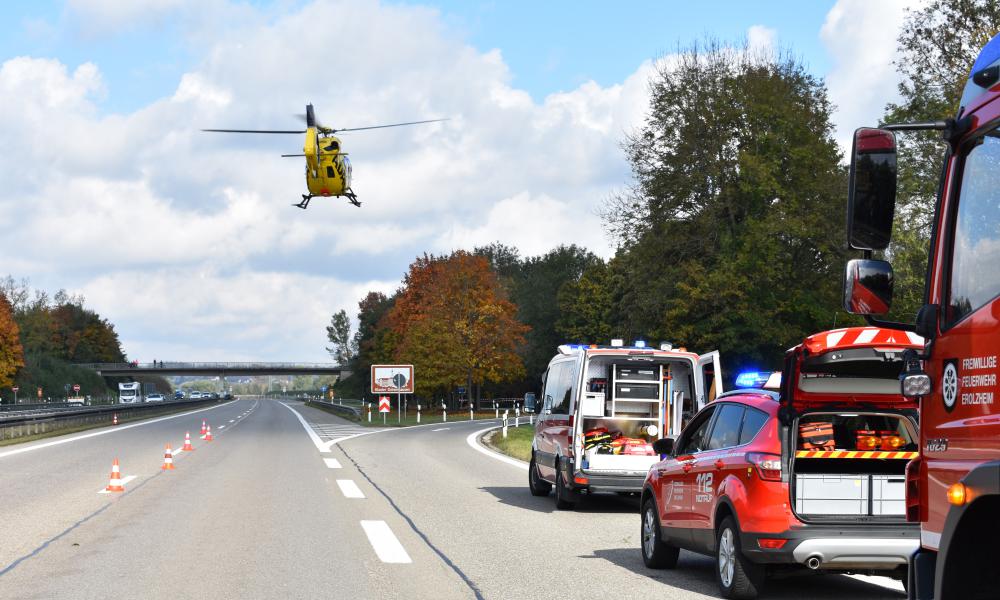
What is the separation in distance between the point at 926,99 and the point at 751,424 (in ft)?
103

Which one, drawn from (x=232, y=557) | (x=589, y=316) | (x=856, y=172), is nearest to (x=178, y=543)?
(x=232, y=557)

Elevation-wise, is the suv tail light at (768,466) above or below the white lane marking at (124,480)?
above

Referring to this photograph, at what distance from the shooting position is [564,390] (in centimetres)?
1636

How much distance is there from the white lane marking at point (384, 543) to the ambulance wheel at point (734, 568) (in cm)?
293

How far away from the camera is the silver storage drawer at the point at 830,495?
836cm

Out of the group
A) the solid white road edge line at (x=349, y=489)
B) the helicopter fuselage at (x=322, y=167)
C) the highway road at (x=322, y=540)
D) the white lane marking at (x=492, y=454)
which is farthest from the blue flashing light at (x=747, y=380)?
the helicopter fuselage at (x=322, y=167)

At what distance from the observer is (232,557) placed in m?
10.5

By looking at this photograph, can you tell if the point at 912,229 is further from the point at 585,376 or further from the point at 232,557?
the point at 232,557

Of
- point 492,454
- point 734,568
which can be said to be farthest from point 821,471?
point 492,454

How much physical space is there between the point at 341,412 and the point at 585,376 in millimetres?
64549

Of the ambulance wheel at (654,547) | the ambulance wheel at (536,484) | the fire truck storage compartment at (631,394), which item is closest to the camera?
the ambulance wheel at (654,547)

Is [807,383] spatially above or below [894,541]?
above

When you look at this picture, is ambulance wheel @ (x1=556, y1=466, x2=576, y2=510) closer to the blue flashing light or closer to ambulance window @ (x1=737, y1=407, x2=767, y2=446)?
the blue flashing light

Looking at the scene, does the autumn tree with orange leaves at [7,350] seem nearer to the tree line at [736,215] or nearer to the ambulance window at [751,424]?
the tree line at [736,215]
